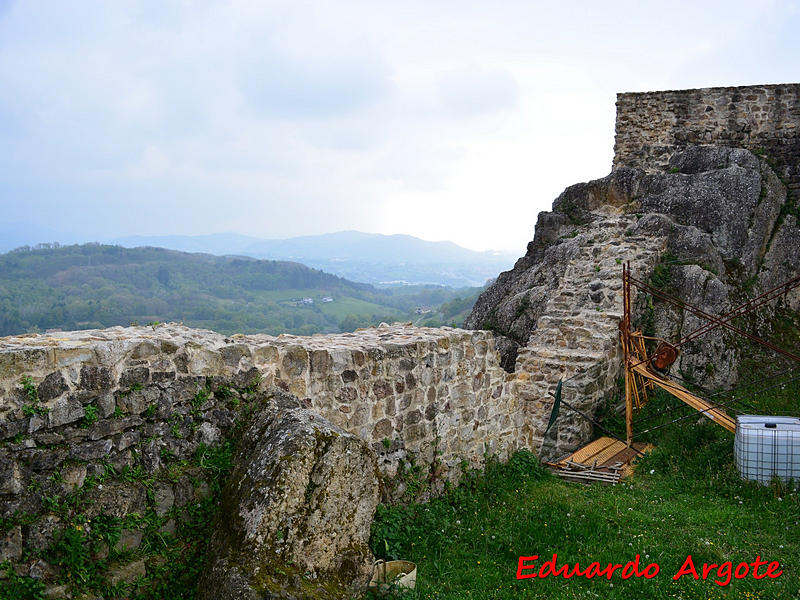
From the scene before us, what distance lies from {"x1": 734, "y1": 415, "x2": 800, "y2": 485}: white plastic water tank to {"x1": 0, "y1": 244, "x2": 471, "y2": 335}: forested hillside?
168ft

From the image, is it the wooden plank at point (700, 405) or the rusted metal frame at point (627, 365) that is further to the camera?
the rusted metal frame at point (627, 365)

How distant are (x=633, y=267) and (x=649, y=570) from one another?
7617 millimetres

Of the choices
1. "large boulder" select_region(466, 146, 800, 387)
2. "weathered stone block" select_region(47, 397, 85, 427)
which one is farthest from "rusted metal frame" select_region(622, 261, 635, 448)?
"weathered stone block" select_region(47, 397, 85, 427)

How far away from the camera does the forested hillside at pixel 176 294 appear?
2584 inches

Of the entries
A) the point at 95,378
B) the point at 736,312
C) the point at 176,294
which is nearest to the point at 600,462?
the point at 736,312

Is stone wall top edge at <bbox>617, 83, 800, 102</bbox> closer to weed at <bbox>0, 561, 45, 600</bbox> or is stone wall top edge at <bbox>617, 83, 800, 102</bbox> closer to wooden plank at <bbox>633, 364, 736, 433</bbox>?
wooden plank at <bbox>633, 364, 736, 433</bbox>

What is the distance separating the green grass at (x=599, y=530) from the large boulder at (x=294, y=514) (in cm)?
94

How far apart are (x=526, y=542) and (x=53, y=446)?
13.7 feet

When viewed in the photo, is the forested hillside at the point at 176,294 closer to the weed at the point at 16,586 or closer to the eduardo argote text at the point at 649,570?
the eduardo argote text at the point at 649,570

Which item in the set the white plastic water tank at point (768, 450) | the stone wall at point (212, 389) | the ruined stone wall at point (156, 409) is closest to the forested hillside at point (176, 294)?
the stone wall at point (212, 389)

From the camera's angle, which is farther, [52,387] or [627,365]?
[627,365]

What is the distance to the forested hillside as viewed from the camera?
65.6m

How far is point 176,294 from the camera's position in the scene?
93.1m

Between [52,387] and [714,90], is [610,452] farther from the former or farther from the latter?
[714,90]
